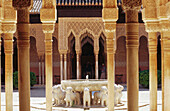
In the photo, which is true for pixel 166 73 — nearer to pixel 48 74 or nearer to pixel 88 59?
pixel 48 74

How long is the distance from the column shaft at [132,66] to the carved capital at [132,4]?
36 cm

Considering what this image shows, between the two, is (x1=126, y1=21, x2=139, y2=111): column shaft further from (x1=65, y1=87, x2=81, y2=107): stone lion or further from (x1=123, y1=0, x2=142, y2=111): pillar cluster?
(x1=65, y1=87, x2=81, y2=107): stone lion

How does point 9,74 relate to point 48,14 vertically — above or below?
below

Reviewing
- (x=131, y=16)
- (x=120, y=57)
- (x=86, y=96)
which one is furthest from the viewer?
(x=120, y=57)

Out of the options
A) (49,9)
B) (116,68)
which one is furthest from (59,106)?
(116,68)

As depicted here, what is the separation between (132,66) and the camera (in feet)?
21.4

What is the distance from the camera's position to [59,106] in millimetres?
11344

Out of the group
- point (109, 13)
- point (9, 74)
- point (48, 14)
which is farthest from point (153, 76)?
point (9, 74)

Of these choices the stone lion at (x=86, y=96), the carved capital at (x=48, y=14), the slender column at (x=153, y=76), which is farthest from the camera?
the stone lion at (x=86, y=96)

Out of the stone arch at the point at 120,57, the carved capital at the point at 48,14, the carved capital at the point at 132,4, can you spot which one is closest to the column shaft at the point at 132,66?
the carved capital at the point at 132,4

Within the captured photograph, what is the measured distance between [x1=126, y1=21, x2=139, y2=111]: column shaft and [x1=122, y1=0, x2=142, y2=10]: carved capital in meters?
0.36

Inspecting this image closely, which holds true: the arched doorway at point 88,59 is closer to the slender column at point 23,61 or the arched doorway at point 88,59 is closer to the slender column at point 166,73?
the slender column at point 23,61

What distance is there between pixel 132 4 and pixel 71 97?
5126mm

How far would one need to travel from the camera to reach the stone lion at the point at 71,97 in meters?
10.7
